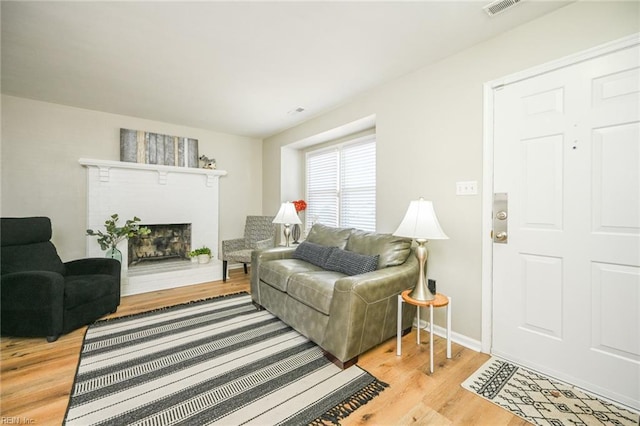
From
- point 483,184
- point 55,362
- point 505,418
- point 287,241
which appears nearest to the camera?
point 505,418

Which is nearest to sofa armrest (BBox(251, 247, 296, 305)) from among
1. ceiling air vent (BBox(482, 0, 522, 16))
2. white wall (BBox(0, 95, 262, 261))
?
white wall (BBox(0, 95, 262, 261))

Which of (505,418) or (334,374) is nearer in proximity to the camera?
(505,418)

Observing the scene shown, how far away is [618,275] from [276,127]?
4.18 m

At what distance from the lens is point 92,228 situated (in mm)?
3631

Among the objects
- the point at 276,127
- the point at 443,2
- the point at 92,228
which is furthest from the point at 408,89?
the point at 92,228

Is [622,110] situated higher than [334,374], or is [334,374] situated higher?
[622,110]

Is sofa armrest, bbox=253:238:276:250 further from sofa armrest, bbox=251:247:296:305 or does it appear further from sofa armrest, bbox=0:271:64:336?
sofa armrest, bbox=0:271:64:336

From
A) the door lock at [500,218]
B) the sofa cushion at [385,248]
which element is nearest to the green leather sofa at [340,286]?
the sofa cushion at [385,248]

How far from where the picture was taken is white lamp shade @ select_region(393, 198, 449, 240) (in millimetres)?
1903

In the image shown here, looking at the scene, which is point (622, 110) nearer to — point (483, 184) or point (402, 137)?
point (483, 184)

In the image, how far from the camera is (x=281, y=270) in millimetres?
2570

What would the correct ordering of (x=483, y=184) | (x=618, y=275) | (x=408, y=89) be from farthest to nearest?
1. (x=408, y=89)
2. (x=483, y=184)
3. (x=618, y=275)

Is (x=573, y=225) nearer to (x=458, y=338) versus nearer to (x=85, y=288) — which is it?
(x=458, y=338)

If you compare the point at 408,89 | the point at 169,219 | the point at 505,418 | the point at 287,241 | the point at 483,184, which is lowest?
the point at 505,418
